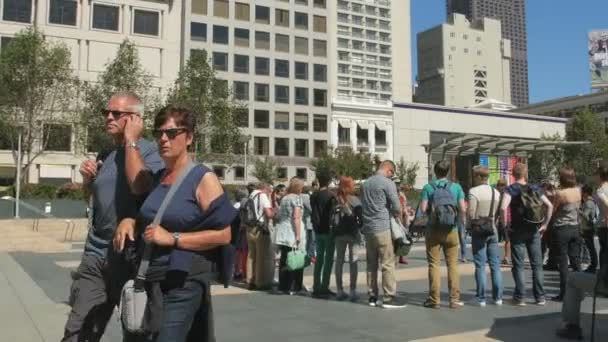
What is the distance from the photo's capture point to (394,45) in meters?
97.1

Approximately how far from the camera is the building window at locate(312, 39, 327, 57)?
73.6m

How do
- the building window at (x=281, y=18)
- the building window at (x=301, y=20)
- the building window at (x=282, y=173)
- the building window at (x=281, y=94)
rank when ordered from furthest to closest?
the building window at (x=301, y=20), the building window at (x=281, y=18), the building window at (x=281, y=94), the building window at (x=282, y=173)

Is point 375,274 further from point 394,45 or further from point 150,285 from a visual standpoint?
point 394,45

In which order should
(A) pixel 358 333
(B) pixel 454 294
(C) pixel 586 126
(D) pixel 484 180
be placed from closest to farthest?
1. (A) pixel 358 333
2. (B) pixel 454 294
3. (D) pixel 484 180
4. (C) pixel 586 126

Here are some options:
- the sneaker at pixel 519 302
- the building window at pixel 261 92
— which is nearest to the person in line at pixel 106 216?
the sneaker at pixel 519 302

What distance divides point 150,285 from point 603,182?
5102mm

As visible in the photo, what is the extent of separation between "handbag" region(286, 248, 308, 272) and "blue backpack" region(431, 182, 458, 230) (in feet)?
6.97

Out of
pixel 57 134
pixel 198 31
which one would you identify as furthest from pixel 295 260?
pixel 198 31

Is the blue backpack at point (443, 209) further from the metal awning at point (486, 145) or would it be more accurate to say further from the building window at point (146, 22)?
the building window at point (146, 22)

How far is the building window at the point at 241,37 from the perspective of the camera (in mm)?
69000

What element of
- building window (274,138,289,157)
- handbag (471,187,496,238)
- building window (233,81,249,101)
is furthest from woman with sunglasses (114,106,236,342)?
building window (274,138,289,157)

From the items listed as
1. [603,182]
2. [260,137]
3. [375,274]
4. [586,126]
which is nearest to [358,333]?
[375,274]

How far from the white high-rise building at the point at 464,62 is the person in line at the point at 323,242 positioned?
464ft

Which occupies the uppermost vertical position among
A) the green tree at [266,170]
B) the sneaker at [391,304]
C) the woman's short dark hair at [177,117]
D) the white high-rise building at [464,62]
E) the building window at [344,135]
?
the white high-rise building at [464,62]
